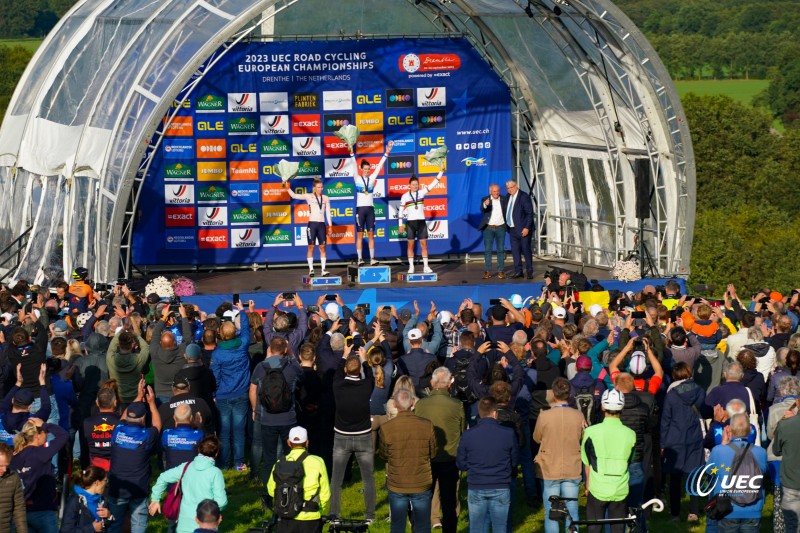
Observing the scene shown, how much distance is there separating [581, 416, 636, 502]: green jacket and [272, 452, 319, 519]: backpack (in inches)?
87.4

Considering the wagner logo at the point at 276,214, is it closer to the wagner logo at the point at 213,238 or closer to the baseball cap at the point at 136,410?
the wagner logo at the point at 213,238

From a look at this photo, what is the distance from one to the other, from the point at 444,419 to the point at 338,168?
13.9 metres

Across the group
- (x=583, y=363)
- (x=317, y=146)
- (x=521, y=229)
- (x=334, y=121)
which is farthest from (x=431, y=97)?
(x=583, y=363)

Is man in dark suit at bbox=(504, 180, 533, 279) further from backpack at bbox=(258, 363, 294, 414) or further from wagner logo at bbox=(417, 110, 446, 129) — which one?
backpack at bbox=(258, 363, 294, 414)

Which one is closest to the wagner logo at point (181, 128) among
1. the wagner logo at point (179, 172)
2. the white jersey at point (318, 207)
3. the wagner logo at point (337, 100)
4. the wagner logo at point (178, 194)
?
the wagner logo at point (179, 172)

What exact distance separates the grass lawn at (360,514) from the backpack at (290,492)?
2.43m

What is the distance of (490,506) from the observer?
429 inches

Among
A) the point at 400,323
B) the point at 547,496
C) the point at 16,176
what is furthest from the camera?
the point at 16,176

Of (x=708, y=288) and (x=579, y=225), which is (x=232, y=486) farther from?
(x=579, y=225)

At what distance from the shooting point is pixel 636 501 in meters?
11.5

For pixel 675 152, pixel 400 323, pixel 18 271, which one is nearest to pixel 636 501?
pixel 400 323

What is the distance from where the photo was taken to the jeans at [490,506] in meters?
10.8

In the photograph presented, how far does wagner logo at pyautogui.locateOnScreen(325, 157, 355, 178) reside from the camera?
24969 millimetres

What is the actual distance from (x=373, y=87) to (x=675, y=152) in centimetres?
566
